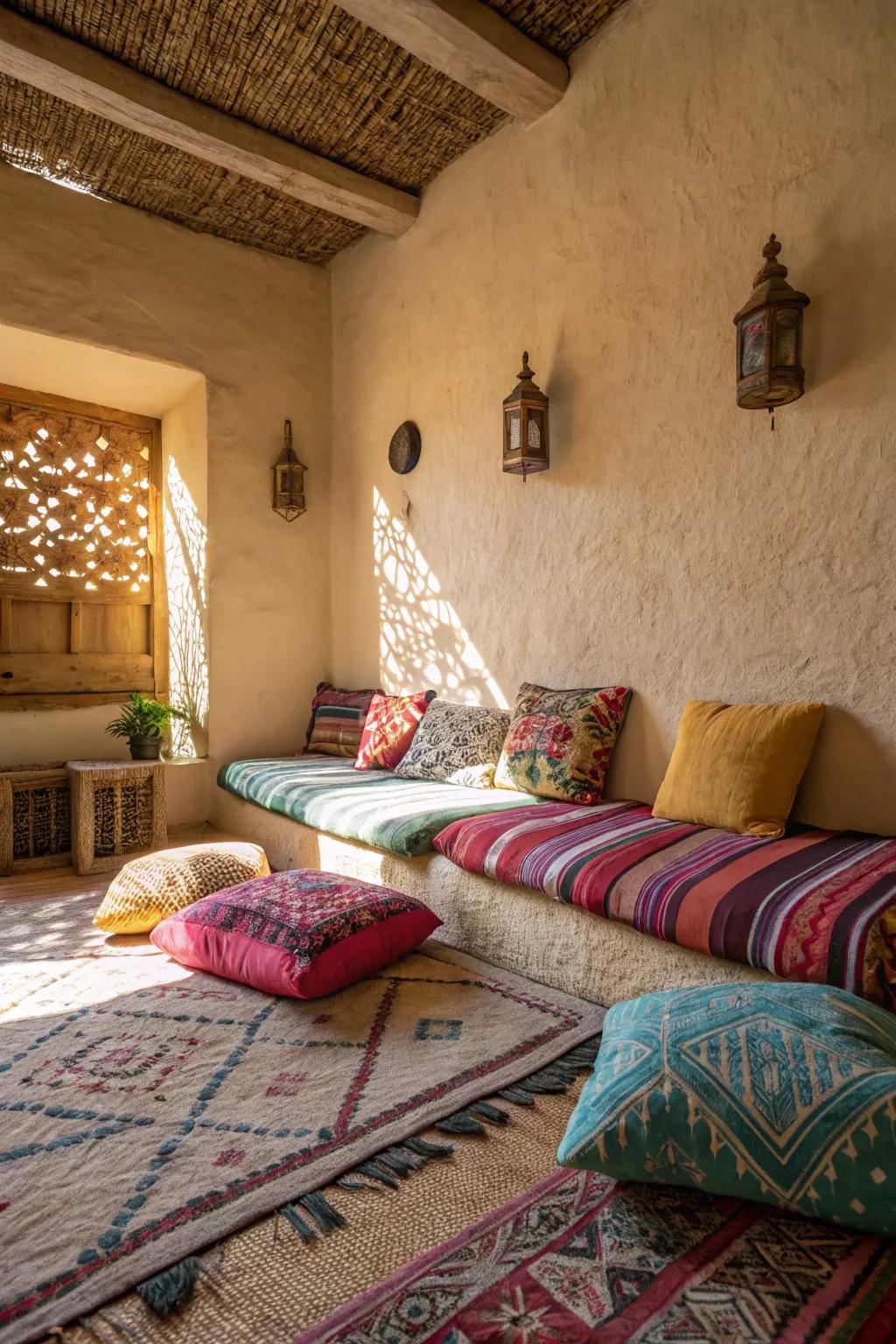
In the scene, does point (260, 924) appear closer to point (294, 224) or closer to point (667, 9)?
point (667, 9)

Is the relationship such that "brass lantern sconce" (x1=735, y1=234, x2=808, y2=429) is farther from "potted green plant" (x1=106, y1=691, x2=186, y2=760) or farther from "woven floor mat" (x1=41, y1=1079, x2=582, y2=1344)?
"potted green plant" (x1=106, y1=691, x2=186, y2=760)

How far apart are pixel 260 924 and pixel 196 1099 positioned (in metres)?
0.61

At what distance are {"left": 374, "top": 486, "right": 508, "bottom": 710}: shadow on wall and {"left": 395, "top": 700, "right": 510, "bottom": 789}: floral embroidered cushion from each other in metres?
0.18

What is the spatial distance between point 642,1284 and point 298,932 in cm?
130

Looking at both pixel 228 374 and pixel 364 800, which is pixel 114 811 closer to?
pixel 364 800

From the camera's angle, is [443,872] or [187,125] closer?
[443,872]

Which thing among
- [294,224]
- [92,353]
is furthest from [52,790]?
[294,224]

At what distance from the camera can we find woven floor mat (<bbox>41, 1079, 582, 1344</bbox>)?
3.90 feet

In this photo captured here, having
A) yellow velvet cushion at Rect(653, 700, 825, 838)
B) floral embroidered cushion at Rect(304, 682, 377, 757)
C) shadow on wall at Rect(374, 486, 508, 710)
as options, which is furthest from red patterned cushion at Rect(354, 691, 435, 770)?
yellow velvet cushion at Rect(653, 700, 825, 838)

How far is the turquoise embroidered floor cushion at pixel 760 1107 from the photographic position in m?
1.22

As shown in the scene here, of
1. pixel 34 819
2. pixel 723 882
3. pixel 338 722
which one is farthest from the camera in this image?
pixel 338 722

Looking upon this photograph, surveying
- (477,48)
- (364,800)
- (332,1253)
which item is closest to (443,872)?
(364,800)

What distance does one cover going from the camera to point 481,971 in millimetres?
2506

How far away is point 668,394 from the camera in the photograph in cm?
301
